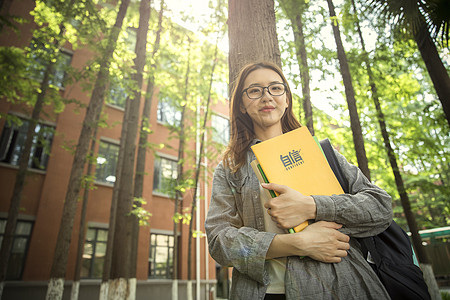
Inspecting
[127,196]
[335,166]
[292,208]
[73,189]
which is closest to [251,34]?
[335,166]

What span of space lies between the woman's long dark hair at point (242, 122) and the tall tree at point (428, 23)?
17.0ft

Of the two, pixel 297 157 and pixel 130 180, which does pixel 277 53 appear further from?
pixel 130 180

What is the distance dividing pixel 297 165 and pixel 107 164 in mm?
13427

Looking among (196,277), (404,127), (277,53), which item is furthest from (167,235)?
(277,53)

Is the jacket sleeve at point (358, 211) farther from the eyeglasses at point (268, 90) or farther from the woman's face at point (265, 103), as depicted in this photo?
the eyeglasses at point (268, 90)

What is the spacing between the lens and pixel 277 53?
229 cm

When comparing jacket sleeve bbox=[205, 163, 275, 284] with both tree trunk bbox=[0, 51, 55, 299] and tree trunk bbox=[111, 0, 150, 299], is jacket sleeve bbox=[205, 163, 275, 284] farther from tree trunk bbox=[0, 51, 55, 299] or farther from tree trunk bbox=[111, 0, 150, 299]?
tree trunk bbox=[0, 51, 55, 299]

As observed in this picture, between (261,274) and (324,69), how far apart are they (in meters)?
7.90

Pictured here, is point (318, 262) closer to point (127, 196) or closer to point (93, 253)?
point (127, 196)

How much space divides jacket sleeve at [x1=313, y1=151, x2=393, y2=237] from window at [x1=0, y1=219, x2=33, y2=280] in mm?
12565

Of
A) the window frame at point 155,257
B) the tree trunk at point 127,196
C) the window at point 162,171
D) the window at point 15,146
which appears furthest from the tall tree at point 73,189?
the window at point 162,171

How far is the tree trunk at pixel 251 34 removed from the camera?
88.0 inches

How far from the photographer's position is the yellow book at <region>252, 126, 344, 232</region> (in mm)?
1356

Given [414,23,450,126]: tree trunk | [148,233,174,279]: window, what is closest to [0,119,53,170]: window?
[148,233,174,279]: window
